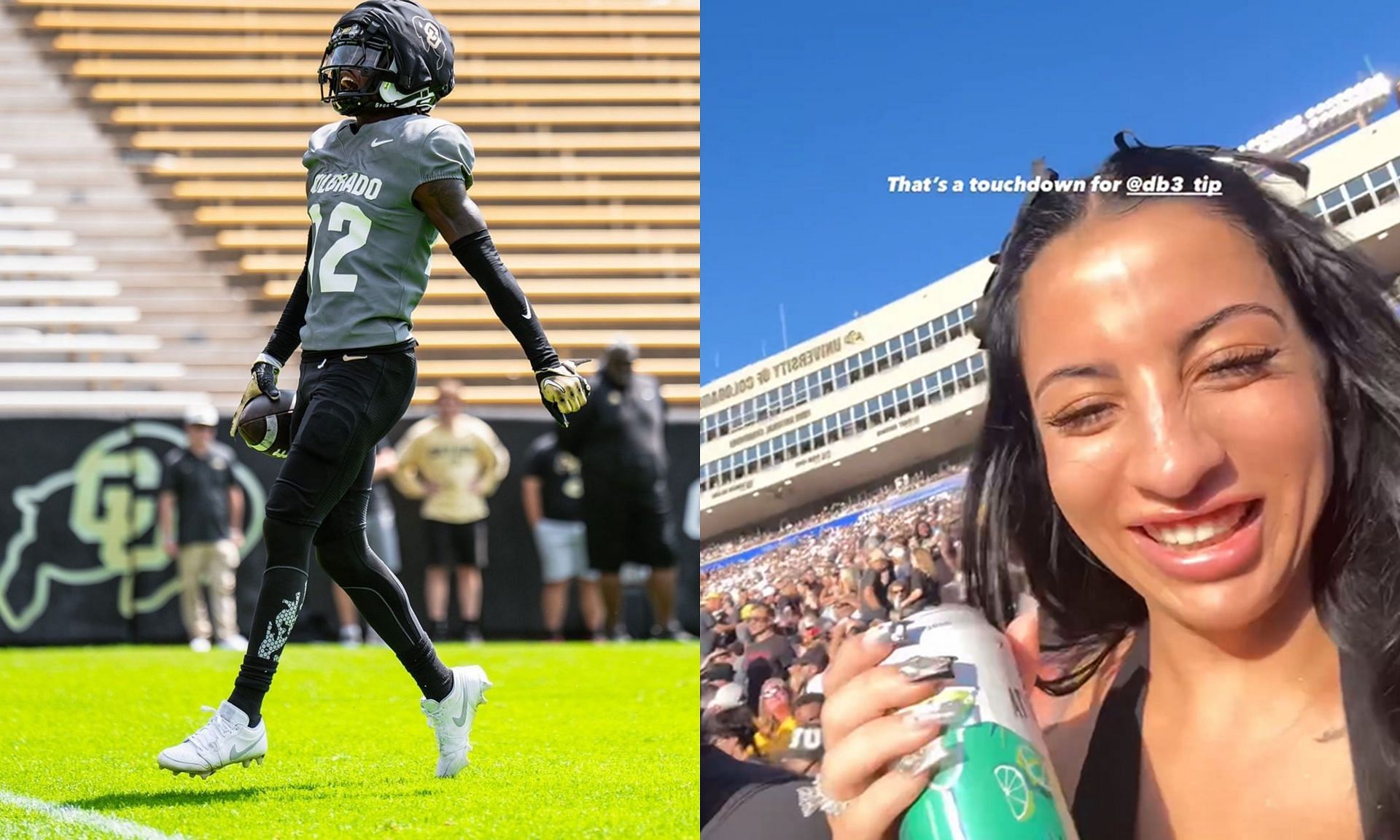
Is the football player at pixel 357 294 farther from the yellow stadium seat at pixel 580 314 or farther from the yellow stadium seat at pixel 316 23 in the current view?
the yellow stadium seat at pixel 316 23

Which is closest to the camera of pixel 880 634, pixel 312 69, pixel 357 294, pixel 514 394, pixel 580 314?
pixel 880 634

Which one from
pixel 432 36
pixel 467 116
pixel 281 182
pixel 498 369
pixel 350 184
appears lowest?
pixel 350 184

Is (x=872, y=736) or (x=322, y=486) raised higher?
(x=322, y=486)

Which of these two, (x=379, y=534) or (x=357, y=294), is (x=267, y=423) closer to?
(x=357, y=294)

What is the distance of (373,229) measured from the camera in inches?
133

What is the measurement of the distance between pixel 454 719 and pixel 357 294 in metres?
0.97

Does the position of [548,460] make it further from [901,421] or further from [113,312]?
[901,421]

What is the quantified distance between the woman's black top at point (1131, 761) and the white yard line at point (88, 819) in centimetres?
156

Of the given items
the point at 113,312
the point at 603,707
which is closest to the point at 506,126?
the point at 113,312

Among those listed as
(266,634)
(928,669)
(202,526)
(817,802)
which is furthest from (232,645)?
(928,669)

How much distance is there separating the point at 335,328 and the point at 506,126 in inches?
395

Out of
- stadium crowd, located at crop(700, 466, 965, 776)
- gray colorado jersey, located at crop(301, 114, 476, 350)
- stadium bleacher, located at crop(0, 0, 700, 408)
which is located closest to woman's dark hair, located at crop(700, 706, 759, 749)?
stadium crowd, located at crop(700, 466, 965, 776)

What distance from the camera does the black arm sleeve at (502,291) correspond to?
3324 millimetres

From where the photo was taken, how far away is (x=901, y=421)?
265 cm
